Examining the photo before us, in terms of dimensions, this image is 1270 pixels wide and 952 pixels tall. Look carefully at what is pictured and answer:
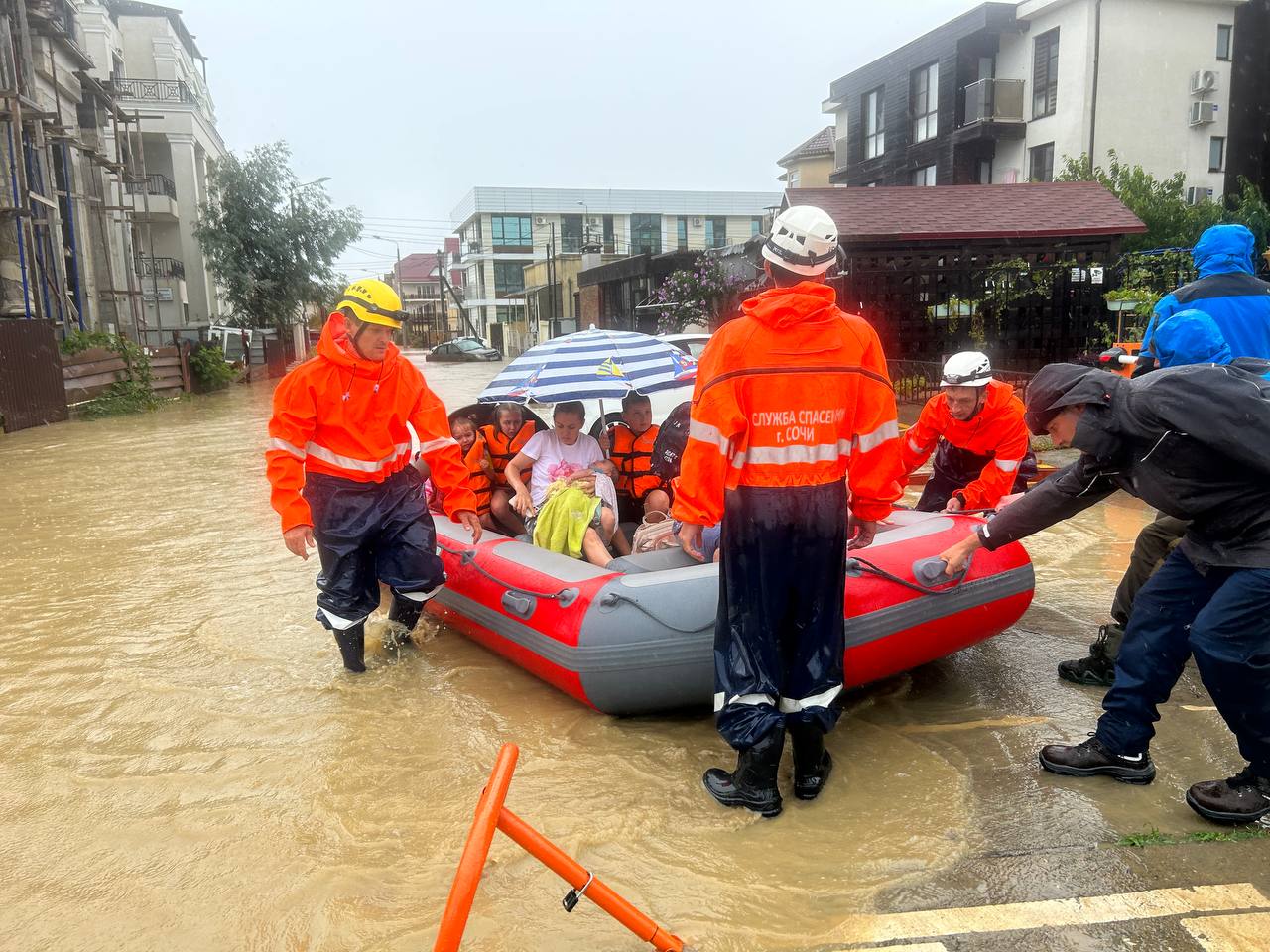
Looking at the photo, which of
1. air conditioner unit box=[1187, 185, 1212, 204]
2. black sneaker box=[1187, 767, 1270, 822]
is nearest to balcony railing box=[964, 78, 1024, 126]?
air conditioner unit box=[1187, 185, 1212, 204]

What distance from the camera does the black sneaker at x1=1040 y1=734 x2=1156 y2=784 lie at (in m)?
3.17

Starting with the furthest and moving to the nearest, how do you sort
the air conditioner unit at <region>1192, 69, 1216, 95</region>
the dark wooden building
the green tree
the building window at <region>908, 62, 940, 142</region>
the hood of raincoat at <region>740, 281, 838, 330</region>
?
the green tree → the building window at <region>908, 62, 940, 142</region> → the air conditioner unit at <region>1192, 69, 1216, 95</region> → the dark wooden building → the hood of raincoat at <region>740, 281, 838, 330</region>

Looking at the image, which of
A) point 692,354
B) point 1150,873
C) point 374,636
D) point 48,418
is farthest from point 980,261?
point 48,418

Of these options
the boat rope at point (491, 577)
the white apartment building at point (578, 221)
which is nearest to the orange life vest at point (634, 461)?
the boat rope at point (491, 577)

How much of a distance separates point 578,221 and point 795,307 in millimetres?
54192

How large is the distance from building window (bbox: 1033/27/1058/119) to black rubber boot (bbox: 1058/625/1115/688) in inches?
798

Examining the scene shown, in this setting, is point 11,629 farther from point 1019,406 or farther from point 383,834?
point 1019,406

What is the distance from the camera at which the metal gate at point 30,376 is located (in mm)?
13711

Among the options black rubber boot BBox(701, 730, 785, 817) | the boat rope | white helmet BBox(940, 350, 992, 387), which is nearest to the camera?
black rubber boot BBox(701, 730, 785, 817)

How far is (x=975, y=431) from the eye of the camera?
15.3 ft

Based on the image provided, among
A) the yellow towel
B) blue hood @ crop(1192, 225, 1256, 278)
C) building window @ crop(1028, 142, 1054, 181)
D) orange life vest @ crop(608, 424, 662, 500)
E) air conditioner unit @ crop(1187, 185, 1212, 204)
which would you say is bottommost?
the yellow towel

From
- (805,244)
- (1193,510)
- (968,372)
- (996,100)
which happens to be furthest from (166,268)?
(1193,510)

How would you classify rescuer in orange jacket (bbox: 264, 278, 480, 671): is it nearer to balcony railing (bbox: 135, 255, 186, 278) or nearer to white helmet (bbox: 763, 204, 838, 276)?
white helmet (bbox: 763, 204, 838, 276)

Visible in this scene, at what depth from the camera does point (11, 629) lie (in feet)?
17.8
